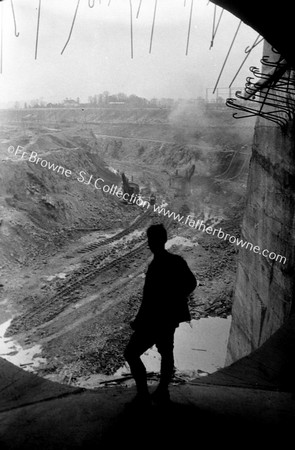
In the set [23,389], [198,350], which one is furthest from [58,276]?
[23,389]

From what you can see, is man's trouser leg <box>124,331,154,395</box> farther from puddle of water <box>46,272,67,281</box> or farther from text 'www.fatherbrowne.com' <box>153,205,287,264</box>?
text 'www.fatherbrowne.com' <box>153,205,287,264</box>

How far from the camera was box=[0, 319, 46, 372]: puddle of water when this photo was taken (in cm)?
968

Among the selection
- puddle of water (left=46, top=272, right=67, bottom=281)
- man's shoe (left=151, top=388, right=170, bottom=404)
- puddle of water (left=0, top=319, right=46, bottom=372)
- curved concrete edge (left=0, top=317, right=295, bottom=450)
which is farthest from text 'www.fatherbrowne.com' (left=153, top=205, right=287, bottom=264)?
man's shoe (left=151, top=388, right=170, bottom=404)

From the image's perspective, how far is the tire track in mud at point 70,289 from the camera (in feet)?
38.3

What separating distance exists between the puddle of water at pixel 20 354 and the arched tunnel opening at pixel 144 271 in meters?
0.06

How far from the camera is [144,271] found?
51.3ft

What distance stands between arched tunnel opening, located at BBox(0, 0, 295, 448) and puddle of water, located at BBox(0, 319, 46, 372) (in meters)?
0.06

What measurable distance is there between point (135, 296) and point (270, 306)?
7.85 m

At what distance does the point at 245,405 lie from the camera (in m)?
3.40

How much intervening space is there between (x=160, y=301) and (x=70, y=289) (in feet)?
37.6

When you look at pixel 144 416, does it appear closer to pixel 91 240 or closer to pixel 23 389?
pixel 23 389

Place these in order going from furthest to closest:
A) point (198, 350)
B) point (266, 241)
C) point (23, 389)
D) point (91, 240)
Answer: point (91, 240), point (198, 350), point (266, 241), point (23, 389)

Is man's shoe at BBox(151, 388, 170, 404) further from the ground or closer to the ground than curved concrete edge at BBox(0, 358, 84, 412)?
further from the ground

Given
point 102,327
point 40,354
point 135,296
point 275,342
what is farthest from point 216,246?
point 275,342
